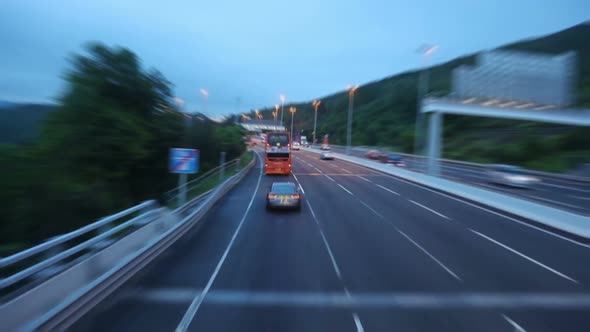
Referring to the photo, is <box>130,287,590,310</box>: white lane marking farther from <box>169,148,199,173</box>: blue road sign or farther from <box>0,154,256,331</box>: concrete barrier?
<box>169,148,199,173</box>: blue road sign

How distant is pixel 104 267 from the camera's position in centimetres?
837

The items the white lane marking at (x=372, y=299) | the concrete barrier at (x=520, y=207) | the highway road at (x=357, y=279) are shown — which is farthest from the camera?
the concrete barrier at (x=520, y=207)

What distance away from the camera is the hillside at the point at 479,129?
51.5 metres

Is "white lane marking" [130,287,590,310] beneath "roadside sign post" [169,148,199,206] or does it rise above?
beneath

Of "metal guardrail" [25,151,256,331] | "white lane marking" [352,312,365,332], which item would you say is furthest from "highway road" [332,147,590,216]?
"metal guardrail" [25,151,256,331]

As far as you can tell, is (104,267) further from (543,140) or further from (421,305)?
(543,140)

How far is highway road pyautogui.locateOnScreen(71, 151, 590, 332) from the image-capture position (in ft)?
22.2

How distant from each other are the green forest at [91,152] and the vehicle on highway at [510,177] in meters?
24.3

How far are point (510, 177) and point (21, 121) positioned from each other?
36.2m

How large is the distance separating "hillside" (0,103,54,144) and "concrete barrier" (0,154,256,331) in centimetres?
1446

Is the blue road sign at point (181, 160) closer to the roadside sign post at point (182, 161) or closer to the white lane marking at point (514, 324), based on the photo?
the roadside sign post at point (182, 161)

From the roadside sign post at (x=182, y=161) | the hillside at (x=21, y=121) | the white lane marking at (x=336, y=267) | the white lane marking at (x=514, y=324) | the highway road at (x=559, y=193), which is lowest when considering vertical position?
the white lane marking at (x=336, y=267)

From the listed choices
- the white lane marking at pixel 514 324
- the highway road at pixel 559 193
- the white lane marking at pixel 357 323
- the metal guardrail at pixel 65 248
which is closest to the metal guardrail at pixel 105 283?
the metal guardrail at pixel 65 248

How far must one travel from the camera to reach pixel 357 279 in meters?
8.98
